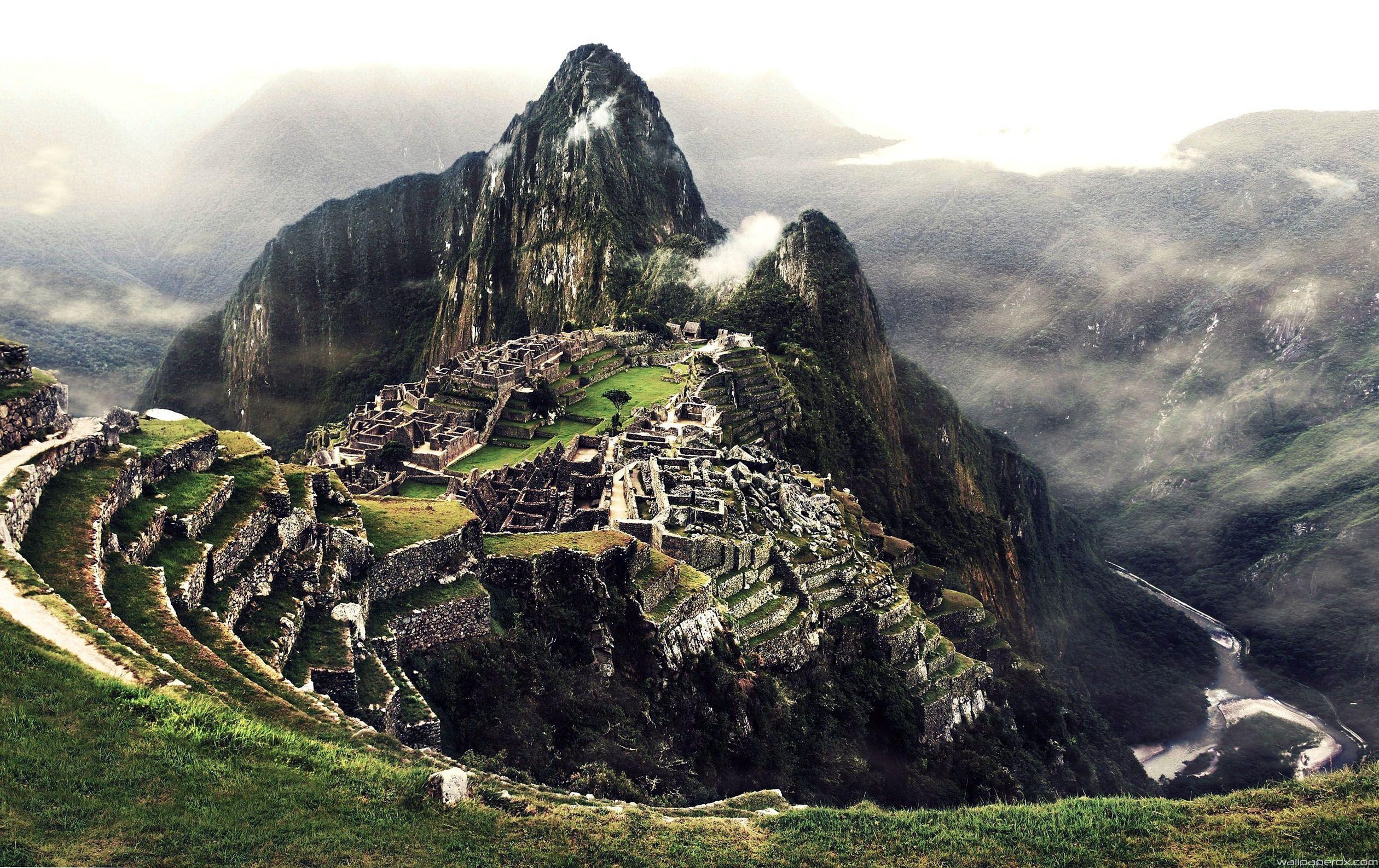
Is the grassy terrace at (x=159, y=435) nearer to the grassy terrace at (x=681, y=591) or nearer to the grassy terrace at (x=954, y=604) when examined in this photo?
the grassy terrace at (x=681, y=591)

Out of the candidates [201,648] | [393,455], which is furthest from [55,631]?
[393,455]

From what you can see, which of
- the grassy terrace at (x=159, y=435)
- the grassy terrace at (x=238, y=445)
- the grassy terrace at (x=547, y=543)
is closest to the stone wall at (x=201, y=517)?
the grassy terrace at (x=159, y=435)

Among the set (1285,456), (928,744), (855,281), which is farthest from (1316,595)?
(928,744)

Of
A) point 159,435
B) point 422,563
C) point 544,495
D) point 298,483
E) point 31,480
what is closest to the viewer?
point 31,480

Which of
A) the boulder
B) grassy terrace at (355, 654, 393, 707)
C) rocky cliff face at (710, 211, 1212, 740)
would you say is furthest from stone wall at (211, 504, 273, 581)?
rocky cliff face at (710, 211, 1212, 740)

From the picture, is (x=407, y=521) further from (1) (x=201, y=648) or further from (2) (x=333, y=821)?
(2) (x=333, y=821)

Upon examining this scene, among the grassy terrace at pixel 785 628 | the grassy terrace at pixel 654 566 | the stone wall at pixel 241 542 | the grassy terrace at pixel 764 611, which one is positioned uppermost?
the stone wall at pixel 241 542

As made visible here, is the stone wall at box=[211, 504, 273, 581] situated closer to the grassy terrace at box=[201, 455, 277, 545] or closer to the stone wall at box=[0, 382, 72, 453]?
the grassy terrace at box=[201, 455, 277, 545]
